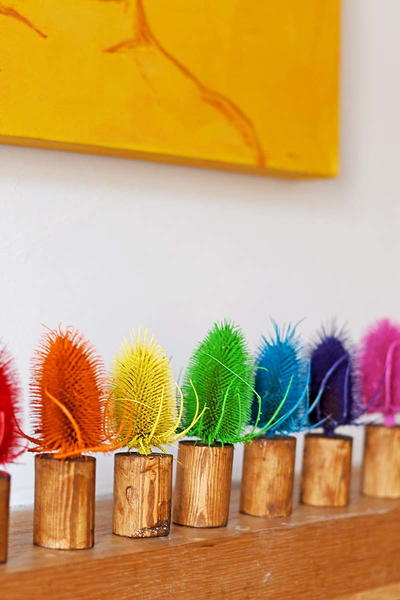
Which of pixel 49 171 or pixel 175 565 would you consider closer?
pixel 175 565

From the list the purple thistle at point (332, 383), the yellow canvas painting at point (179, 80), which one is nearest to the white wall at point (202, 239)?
the yellow canvas painting at point (179, 80)

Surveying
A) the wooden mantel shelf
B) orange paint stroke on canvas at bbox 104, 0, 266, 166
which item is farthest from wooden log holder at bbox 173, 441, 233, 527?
orange paint stroke on canvas at bbox 104, 0, 266, 166

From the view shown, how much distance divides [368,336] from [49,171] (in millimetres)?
409

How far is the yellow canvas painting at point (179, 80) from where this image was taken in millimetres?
896

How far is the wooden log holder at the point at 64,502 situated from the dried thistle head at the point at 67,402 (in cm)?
1

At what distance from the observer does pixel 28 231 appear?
0.95 m

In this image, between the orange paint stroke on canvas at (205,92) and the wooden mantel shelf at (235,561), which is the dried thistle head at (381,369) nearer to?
the wooden mantel shelf at (235,561)

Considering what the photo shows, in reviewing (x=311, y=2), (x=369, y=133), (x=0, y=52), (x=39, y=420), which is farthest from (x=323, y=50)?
(x=39, y=420)

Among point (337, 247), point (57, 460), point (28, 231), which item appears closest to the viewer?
point (57, 460)

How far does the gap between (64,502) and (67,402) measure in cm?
8

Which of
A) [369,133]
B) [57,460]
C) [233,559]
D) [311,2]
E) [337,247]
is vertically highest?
[311,2]

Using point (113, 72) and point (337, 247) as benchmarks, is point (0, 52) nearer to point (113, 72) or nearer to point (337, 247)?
point (113, 72)

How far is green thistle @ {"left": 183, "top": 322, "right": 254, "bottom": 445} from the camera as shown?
87 cm

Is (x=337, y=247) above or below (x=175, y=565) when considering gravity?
above
